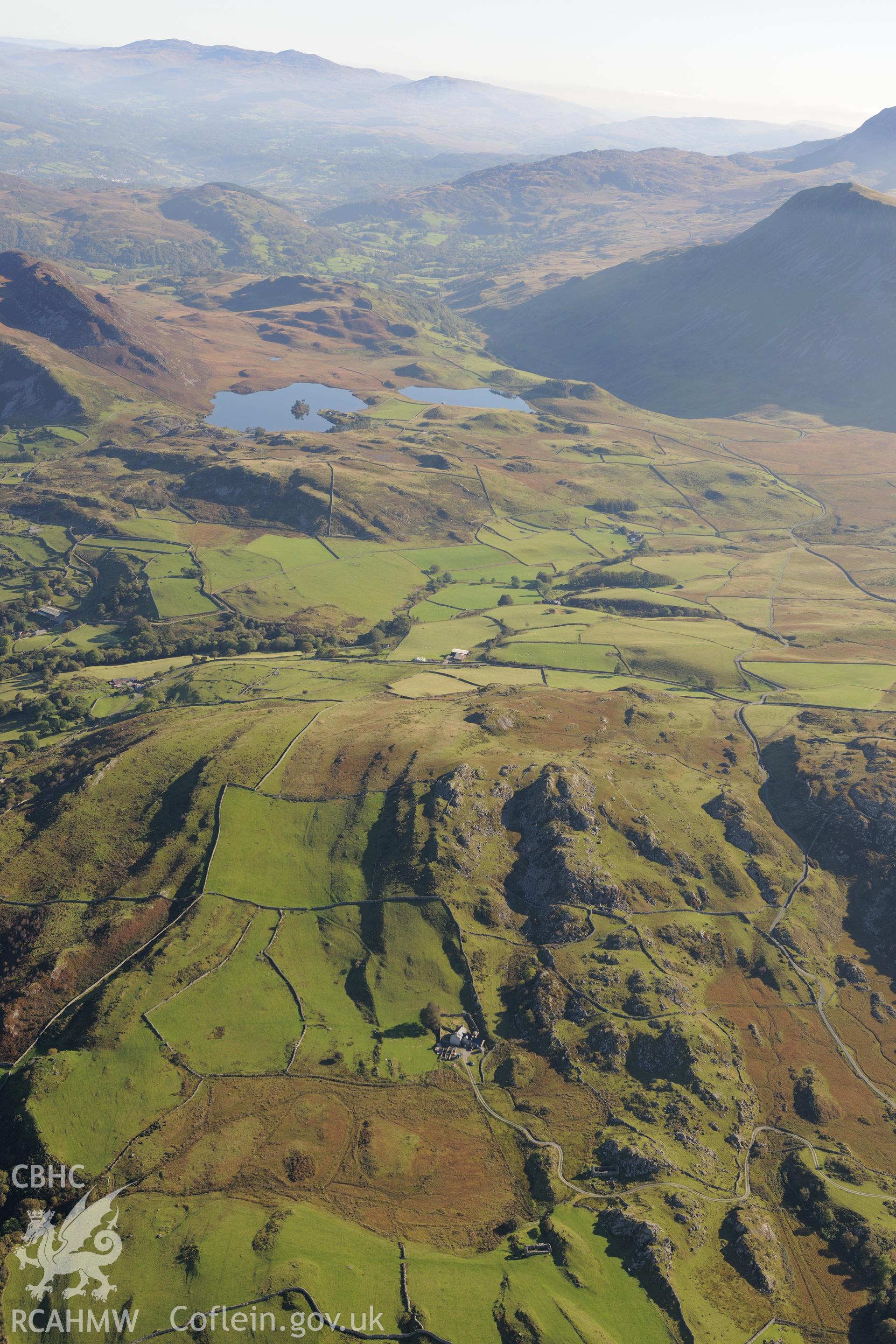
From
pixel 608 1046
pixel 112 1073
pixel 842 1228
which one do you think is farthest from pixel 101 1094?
pixel 842 1228

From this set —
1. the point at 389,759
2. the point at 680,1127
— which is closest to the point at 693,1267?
the point at 680,1127

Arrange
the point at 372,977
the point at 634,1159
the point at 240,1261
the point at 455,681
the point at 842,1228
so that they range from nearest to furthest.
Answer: the point at 240,1261
the point at 842,1228
the point at 634,1159
the point at 372,977
the point at 455,681

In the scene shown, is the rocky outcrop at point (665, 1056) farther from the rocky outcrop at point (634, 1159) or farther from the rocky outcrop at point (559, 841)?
the rocky outcrop at point (559, 841)

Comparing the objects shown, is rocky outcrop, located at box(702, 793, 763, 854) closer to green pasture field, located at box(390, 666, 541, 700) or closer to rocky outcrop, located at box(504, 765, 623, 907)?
rocky outcrop, located at box(504, 765, 623, 907)

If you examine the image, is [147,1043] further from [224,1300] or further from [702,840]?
[702,840]

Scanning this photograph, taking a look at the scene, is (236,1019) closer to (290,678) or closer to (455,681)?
(455,681)

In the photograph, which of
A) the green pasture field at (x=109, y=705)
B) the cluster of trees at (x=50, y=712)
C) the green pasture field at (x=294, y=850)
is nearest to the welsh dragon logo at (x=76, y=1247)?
the green pasture field at (x=294, y=850)

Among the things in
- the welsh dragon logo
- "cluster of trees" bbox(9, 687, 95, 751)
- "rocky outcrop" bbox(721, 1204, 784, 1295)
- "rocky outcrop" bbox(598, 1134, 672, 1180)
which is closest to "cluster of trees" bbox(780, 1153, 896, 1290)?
"rocky outcrop" bbox(721, 1204, 784, 1295)
